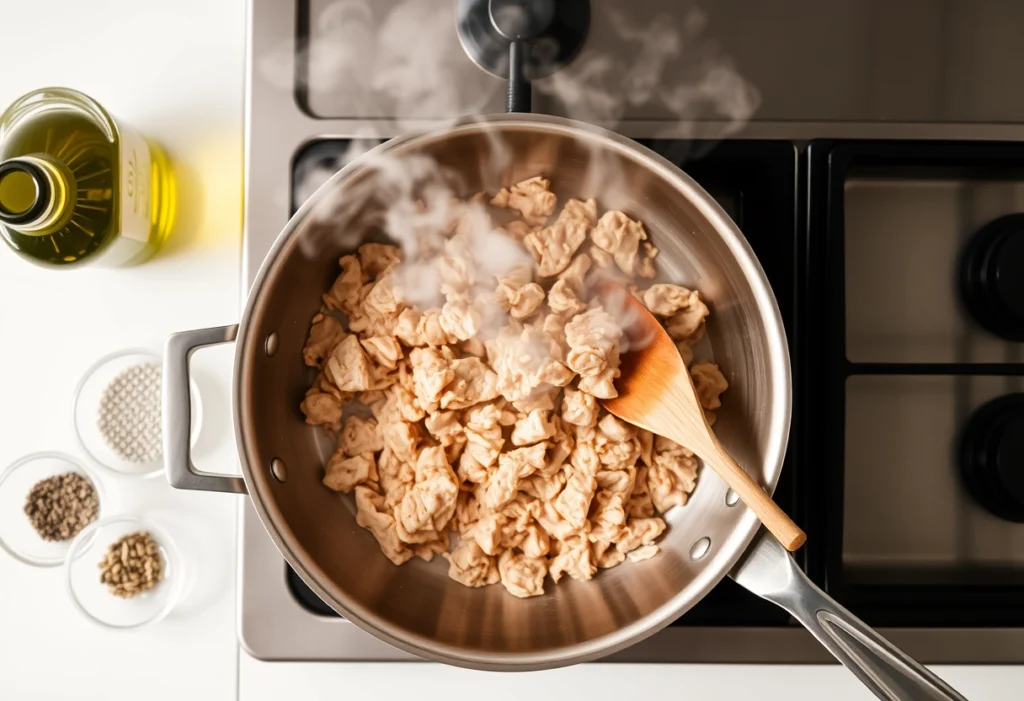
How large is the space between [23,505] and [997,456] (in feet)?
4.10

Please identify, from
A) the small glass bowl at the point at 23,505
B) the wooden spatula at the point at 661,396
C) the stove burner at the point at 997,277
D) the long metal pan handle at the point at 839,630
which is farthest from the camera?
the small glass bowl at the point at 23,505

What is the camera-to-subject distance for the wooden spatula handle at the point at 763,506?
75 cm

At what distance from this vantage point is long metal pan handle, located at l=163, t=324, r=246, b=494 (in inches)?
30.4

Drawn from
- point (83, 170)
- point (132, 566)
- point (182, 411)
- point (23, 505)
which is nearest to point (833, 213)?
point (182, 411)

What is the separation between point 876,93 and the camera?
0.93m

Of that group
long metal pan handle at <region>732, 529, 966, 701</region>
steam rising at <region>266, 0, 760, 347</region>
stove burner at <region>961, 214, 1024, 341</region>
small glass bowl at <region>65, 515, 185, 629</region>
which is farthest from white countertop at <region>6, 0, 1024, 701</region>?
stove burner at <region>961, 214, 1024, 341</region>

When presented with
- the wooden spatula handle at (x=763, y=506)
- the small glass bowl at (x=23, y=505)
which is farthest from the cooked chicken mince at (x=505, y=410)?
the small glass bowl at (x=23, y=505)

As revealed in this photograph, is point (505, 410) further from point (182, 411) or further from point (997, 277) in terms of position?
point (997, 277)

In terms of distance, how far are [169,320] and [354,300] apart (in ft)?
0.89

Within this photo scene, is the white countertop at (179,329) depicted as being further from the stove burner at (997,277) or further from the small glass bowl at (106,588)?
the stove burner at (997,277)

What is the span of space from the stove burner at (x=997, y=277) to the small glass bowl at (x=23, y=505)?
1157 millimetres

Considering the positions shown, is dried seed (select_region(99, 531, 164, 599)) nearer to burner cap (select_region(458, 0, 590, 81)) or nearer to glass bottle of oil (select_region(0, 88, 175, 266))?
glass bottle of oil (select_region(0, 88, 175, 266))

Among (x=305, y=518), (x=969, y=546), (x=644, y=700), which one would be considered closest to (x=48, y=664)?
(x=305, y=518)

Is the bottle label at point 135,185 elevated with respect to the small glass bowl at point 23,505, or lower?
elevated
